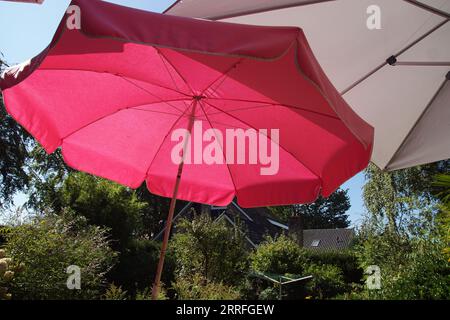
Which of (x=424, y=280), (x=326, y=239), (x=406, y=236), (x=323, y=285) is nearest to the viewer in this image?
(x=424, y=280)

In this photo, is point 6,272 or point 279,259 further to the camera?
point 279,259

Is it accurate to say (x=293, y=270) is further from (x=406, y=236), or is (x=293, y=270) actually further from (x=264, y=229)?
(x=264, y=229)

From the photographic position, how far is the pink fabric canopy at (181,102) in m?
1.61

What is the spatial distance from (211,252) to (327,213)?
4430 cm

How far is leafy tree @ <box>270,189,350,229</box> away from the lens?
5194 cm

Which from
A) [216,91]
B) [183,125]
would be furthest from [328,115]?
[183,125]

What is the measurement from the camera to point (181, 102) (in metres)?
3.09

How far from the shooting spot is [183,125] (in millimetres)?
3238

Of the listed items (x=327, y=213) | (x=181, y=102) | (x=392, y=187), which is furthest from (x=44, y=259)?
(x=327, y=213)

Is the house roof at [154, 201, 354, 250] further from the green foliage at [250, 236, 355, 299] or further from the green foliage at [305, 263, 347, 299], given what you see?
the green foliage at [305, 263, 347, 299]

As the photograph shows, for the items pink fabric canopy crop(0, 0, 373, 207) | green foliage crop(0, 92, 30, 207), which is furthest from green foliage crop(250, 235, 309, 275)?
green foliage crop(0, 92, 30, 207)

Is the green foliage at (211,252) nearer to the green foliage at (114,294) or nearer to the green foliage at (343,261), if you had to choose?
the green foliage at (114,294)

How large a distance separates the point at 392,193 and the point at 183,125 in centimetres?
1107

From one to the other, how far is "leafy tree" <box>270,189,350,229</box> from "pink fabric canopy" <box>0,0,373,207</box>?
48759 mm
